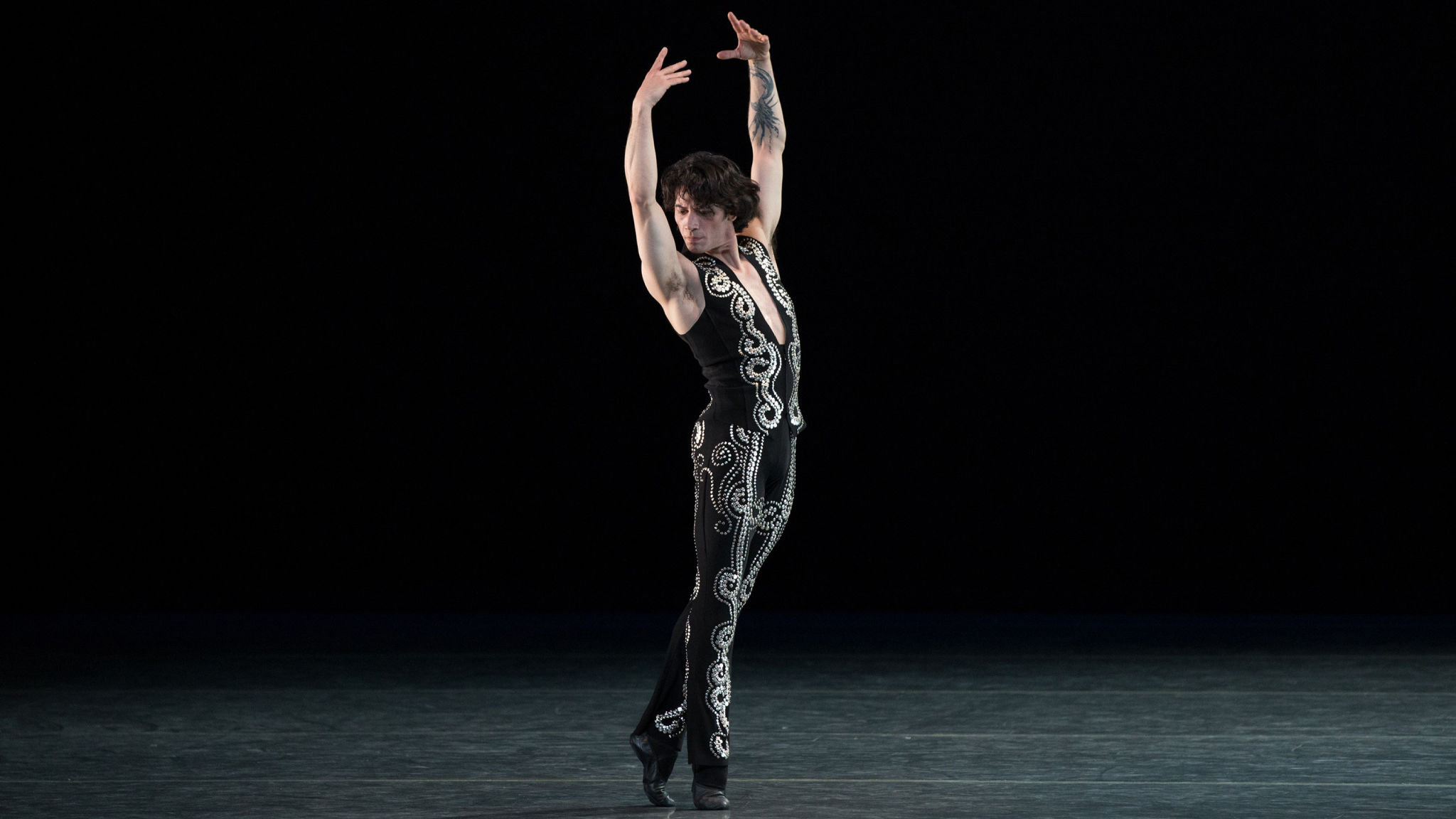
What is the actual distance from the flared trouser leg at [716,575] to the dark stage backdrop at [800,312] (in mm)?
2857

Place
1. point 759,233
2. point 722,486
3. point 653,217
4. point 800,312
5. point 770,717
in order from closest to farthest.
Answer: point 653,217 < point 722,486 < point 759,233 < point 770,717 < point 800,312

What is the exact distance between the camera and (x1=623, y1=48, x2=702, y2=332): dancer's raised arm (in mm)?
2422

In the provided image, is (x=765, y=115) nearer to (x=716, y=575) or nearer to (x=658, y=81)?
(x=658, y=81)

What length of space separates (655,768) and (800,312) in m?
3.05

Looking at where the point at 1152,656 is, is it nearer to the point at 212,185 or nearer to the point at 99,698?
the point at 99,698

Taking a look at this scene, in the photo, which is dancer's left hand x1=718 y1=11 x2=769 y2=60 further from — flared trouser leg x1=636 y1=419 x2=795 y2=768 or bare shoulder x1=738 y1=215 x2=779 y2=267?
flared trouser leg x1=636 y1=419 x2=795 y2=768

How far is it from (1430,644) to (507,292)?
3019mm

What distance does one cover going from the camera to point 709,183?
2566 mm

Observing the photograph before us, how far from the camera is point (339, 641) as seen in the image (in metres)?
4.71

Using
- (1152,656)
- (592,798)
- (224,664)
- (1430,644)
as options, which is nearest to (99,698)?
(224,664)

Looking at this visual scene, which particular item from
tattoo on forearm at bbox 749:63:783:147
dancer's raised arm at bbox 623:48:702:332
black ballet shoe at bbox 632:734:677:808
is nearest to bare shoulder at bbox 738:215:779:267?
tattoo on forearm at bbox 749:63:783:147

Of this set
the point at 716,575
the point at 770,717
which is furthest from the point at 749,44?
the point at 770,717

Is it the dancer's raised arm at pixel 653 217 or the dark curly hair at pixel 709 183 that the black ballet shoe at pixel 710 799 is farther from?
the dark curly hair at pixel 709 183

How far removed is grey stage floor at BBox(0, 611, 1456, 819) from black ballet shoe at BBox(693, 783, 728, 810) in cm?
6
